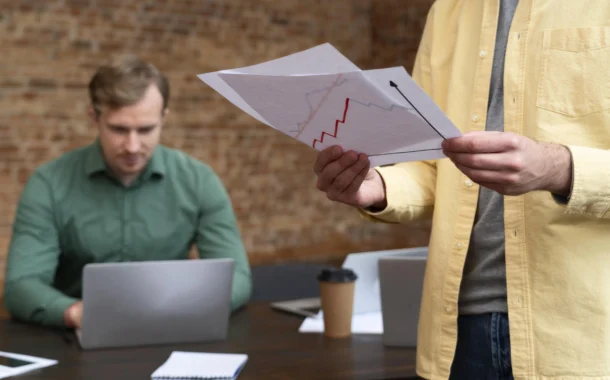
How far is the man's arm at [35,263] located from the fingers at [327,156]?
129 cm

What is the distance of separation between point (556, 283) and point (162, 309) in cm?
113

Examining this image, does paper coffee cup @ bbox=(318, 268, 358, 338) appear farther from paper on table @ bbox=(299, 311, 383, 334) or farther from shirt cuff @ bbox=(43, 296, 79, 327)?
shirt cuff @ bbox=(43, 296, 79, 327)

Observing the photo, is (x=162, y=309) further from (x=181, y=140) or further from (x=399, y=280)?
(x=181, y=140)

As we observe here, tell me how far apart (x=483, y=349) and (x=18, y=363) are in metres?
1.17

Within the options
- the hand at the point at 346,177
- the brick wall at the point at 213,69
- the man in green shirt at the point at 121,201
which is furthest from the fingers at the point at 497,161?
the brick wall at the point at 213,69

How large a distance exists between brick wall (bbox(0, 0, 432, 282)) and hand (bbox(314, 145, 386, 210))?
4905 millimetres

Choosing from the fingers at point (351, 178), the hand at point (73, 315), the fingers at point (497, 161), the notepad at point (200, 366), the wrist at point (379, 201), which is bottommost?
the notepad at point (200, 366)

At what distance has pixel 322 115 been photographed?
1.11 metres

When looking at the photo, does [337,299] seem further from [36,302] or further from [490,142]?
[490,142]

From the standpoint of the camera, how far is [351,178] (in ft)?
4.08

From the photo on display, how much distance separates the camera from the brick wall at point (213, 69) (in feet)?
18.9

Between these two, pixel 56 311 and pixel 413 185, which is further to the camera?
pixel 56 311

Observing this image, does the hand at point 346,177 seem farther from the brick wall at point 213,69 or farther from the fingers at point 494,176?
the brick wall at point 213,69

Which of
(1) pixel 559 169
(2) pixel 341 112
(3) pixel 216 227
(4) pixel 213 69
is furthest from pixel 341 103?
(4) pixel 213 69
